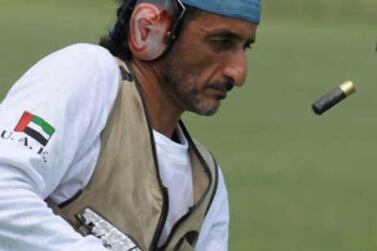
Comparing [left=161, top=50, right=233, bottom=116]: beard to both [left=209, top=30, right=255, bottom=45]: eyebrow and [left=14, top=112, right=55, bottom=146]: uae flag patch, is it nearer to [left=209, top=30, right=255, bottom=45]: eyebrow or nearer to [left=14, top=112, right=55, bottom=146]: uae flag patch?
[left=209, top=30, right=255, bottom=45]: eyebrow

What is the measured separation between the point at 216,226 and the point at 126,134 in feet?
2.03

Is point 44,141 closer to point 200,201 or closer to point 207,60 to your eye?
point 207,60

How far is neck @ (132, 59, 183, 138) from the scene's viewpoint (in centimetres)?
399

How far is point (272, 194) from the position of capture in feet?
30.3

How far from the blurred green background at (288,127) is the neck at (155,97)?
49cm

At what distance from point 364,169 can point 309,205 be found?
1480mm

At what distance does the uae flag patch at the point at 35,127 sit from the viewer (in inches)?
138

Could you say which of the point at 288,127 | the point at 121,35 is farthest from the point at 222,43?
the point at 288,127

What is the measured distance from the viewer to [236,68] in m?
3.94

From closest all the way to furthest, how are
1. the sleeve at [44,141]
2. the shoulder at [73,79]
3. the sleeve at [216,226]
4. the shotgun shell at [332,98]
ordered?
the sleeve at [44,141]
the shoulder at [73,79]
the shotgun shell at [332,98]
the sleeve at [216,226]

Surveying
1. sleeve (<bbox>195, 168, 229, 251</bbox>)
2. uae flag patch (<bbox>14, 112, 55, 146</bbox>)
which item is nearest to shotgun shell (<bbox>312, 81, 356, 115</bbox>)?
sleeve (<bbox>195, 168, 229, 251</bbox>)

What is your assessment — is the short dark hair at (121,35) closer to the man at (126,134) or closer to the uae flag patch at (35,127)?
the man at (126,134)

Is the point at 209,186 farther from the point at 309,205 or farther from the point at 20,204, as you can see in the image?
the point at 309,205

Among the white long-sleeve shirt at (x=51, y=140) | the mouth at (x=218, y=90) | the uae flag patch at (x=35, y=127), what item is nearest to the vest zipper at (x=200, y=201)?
the mouth at (x=218, y=90)
